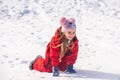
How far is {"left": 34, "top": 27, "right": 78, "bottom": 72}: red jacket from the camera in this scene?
4.54m

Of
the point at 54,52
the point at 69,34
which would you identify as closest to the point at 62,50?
the point at 54,52

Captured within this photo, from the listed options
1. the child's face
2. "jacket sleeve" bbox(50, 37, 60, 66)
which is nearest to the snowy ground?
"jacket sleeve" bbox(50, 37, 60, 66)

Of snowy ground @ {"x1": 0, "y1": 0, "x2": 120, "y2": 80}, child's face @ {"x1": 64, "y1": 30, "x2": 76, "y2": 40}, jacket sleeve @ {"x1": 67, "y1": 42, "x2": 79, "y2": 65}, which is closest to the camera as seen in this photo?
child's face @ {"x1": 64, "y1": 30, "x2": 76, "y2": 40}

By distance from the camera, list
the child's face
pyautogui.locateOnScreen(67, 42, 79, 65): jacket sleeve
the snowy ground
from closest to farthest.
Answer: the child's face → pyautogui.locateOnScreen(67, 42, 79, 65): jacket sleeve → the snowy ground

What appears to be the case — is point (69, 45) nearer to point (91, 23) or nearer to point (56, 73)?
point (56, 73)

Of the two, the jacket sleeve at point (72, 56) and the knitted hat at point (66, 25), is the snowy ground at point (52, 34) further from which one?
the knitted hat at point (66, 25)

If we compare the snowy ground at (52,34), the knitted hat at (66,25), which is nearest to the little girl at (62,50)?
the knitted hat at (66,25)

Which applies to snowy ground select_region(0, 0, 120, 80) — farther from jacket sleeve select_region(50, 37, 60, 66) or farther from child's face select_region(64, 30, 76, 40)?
child's face select_region(64, 30, 76, 40)

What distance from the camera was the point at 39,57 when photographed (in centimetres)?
493

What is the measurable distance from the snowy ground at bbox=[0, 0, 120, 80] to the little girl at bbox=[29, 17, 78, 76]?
103 millimetres

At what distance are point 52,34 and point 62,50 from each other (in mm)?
1471

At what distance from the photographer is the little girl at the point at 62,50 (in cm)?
452

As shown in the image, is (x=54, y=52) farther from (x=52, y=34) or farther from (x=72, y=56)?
(x=52, y=34)

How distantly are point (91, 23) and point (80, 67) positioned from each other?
66.6 inches
